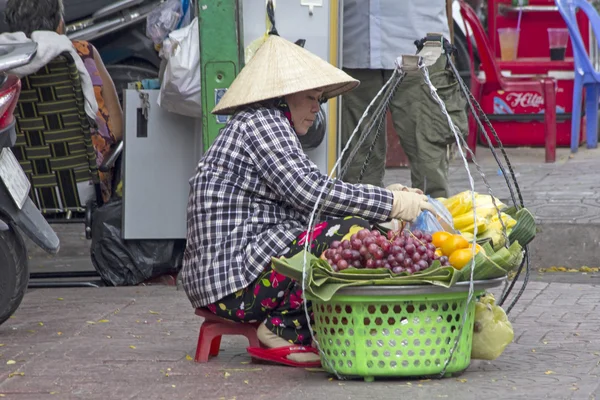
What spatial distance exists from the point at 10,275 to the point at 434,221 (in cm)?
190

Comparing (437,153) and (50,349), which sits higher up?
(437,153)

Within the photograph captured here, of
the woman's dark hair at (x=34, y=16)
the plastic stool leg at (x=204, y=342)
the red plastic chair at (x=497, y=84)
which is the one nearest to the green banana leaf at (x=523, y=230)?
the plastic stool leg at (x=204, y=342)

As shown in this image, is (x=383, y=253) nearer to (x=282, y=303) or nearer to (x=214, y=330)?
(x=282, y=303)

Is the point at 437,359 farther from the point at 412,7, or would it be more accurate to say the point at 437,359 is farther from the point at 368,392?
the point at 412,7

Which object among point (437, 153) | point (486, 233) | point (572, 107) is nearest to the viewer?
point (486, 233)

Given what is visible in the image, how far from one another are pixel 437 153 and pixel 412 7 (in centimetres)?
81

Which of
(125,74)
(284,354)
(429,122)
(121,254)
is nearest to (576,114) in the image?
(125,74)

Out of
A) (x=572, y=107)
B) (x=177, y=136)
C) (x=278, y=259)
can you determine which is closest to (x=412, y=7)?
(x=177, y=136)

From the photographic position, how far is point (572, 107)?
9836 mm

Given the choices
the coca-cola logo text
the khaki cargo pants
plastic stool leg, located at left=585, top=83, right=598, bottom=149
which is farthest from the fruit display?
the coca-cola logo text

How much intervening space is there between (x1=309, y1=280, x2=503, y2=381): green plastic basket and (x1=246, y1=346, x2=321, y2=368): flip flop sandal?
295 millimetres

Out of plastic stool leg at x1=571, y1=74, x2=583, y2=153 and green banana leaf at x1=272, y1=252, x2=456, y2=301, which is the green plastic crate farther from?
plastic stool leg at x1=571, y1=74, x2=583, y2=153

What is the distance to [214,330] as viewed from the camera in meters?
4.27

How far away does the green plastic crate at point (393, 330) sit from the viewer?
3.72 meters
